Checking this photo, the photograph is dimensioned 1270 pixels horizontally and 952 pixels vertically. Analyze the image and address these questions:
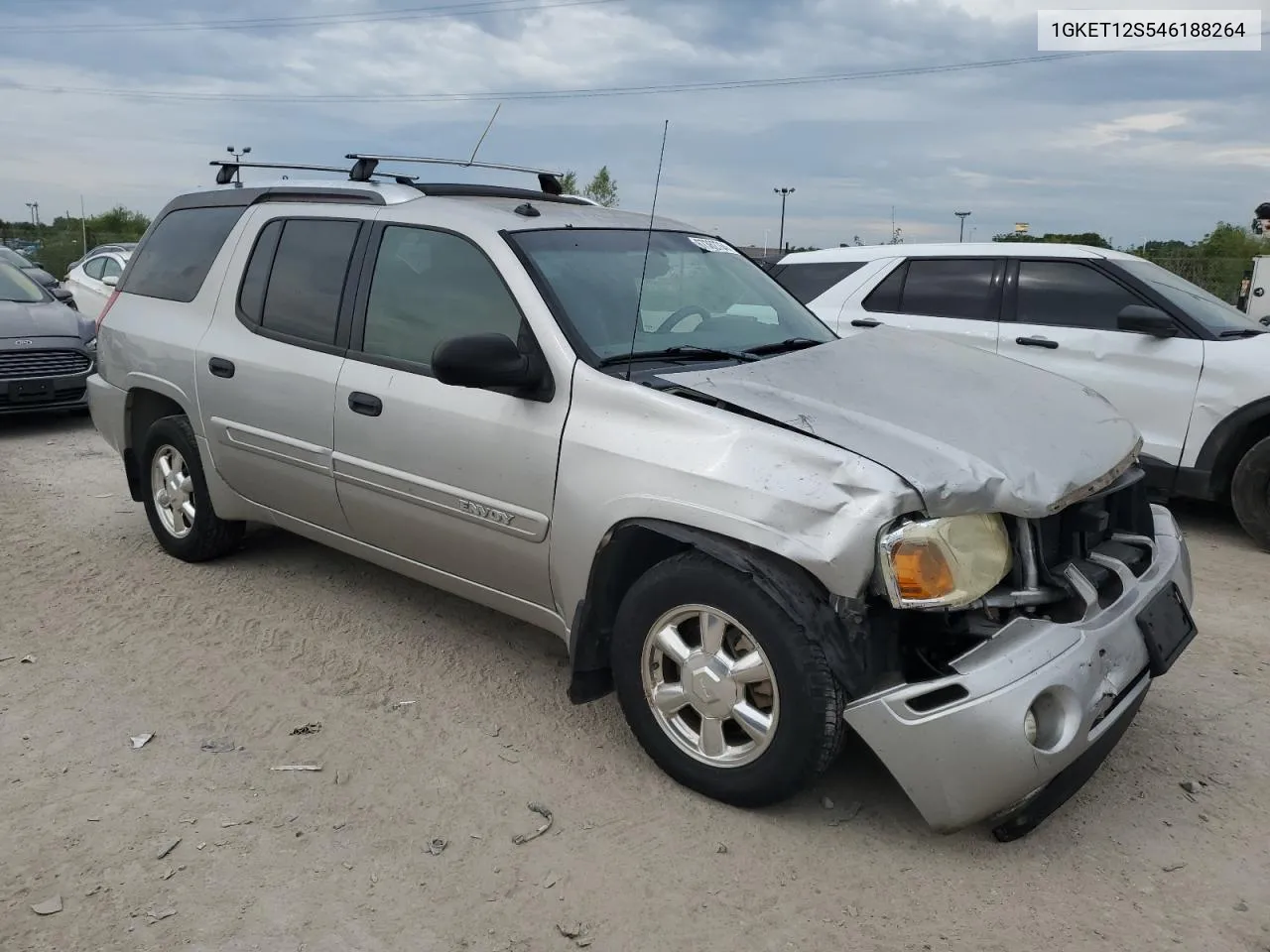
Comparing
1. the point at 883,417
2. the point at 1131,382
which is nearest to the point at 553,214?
the point at 883,417

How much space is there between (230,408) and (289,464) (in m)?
0.51

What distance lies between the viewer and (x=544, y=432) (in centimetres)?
346

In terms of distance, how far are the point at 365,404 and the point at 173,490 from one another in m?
1.91

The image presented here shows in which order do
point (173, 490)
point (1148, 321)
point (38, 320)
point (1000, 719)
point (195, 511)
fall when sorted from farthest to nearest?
point (38, 320) < point (1148, 321) < point (173, 490) < point (195, 511) < point (1000, 719)

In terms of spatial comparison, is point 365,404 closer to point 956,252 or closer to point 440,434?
point 440,434

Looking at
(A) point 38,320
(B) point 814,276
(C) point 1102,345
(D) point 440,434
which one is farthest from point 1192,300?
(A) point 38,320

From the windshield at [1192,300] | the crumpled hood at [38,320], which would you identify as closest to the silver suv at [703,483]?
the windshield at [1192,300]

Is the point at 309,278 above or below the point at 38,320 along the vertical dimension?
above

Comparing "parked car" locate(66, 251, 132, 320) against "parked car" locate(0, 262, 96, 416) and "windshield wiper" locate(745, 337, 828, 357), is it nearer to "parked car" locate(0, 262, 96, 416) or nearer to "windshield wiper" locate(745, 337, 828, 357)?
"parked car" locate(0, 262, 96, 416)

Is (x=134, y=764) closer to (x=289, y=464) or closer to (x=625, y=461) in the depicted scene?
(x=289, y=464)

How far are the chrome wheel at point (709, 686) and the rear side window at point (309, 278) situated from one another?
6.61 ft

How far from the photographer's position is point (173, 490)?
5.35 meters

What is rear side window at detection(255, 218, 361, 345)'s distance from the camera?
432 cm

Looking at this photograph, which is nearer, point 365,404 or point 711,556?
point 711,556
